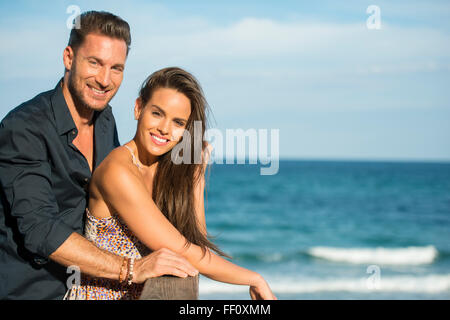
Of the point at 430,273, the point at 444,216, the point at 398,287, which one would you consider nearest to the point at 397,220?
the point at 444,216

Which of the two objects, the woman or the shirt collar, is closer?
the woman

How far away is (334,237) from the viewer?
1891 centimetres

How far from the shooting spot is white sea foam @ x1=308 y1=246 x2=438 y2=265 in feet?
50.1

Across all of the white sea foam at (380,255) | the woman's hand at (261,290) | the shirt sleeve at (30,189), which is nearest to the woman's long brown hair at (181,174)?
the woman's hand at (261,290)

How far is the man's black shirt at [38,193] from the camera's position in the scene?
7.68 feet

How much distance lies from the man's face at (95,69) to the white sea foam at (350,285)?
8.08 metres

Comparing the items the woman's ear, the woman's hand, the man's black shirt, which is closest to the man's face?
the man's black shirt

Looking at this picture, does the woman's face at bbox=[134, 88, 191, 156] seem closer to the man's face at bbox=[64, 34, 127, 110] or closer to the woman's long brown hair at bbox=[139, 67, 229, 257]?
the woman's long brown hair at bbox=[139, 67, 229, 257]

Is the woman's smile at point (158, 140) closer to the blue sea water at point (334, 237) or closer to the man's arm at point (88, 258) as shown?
the man's arm at point (88, 258)

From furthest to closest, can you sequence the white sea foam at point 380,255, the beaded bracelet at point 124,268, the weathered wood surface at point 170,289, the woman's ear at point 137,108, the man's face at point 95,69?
the white sea foam at point 380,255
the man's face at point 95,69
the woman's ear at point 137,108
the beaded bracelet at point 124,268
the weathered wood surface at point 170,289

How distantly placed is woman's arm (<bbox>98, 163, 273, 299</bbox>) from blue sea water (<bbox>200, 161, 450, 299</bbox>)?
25.7ft

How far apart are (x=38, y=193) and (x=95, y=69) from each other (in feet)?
3.24
